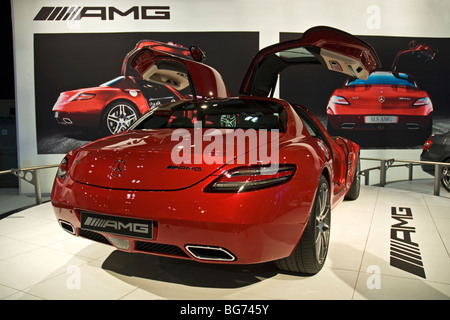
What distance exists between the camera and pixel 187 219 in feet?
5.15

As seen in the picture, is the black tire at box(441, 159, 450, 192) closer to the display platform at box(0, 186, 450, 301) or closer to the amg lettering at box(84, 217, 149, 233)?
the display platform at box(0, 186, 450, 301)

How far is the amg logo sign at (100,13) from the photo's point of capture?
5910mm

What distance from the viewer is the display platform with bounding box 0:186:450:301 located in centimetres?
192

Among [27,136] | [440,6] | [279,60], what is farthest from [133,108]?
[440,6]

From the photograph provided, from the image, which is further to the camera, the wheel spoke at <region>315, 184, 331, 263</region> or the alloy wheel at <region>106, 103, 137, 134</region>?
the alloy wheel at <region>106, 103, 137, 134</region>

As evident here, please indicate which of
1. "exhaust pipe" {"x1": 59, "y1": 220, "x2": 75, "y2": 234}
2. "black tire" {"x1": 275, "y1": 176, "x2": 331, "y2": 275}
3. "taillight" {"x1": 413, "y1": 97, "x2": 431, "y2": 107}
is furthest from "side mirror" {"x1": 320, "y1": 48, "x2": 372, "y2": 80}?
"taillight" {"x1": 413, "y1": 97, "x2": 431, "y2": 107}

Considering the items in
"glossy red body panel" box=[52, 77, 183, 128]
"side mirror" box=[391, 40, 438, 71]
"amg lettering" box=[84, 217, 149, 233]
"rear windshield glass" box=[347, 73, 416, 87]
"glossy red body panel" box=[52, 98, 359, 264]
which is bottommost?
"amg lettering" box=[84, 217, 149, 233]

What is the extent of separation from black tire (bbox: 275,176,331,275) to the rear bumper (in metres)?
0.18

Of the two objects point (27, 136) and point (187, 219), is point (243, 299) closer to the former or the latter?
point (187, 219)

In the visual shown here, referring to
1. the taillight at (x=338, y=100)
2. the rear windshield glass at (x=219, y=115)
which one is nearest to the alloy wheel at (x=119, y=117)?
the rear windshield glass at (x=219, y=115)

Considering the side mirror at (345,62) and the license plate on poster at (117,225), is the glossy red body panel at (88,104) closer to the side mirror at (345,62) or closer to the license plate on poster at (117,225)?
the side mirror at (345,62)

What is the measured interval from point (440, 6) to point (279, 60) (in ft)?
16.2

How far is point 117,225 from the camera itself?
173cm

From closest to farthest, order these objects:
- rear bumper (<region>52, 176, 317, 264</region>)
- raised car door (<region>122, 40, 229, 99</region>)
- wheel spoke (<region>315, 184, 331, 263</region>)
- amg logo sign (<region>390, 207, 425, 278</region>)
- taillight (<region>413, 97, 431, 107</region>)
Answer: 1. rear bumper (<region>52, 176, 317, 264</region>)
2. wheel spoke (<region>315, 184, 331, 263</region>)
3. amg logo sign (<region>390, 207, 425, 278</region>)
4. raised car door (<region>122, 40, 229, 99</region>)
5. taillight (<region>413, 97, 431, 107</region>)
